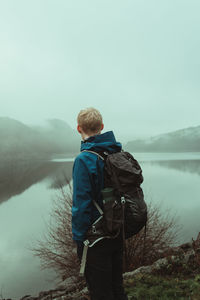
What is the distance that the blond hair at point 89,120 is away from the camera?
7.09 feet

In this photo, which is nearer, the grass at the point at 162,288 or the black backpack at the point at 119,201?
the black backpack at the point at 119,201

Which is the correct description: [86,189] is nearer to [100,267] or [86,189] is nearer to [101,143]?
[101,143]

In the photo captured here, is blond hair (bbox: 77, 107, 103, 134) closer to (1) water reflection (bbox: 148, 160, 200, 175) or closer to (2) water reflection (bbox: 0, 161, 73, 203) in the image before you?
(2) water reflection (bbox: 0, 161, 73, 203)

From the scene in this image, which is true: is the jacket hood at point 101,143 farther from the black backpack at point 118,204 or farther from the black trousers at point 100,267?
the black trousers at point 100,267

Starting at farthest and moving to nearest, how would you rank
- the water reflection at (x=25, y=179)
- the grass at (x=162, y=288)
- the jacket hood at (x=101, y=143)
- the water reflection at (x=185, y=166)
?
1. the water reflection at (x=185, y=166)
2. the water reflection at (x=25, y=179)
3. the grass at (x=162, y=288)
4. the jacket hood at (x=101, y=143)

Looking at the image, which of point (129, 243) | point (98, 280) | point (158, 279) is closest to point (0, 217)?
point (129, 243)

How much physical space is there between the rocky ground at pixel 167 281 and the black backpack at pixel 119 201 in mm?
2107

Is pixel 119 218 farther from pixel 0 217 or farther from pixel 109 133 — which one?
pixel 0 217

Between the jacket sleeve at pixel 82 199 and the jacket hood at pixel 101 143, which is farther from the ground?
the jacket hood at pixel 101 143

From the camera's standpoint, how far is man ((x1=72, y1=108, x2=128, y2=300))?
1.99 m

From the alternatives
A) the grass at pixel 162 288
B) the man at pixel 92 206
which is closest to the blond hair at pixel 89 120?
the man at pixel 92 206

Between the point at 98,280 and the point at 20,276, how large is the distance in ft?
36.5

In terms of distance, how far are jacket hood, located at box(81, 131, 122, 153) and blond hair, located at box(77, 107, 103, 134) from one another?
0.35 feet

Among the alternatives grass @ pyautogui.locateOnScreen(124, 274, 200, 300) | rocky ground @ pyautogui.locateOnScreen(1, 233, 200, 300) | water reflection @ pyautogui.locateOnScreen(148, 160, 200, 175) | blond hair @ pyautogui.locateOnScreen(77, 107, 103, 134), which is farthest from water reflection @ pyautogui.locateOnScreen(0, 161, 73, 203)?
water reflection @ pyautogui.locateOnScreen(148, 160, 200, 175)
